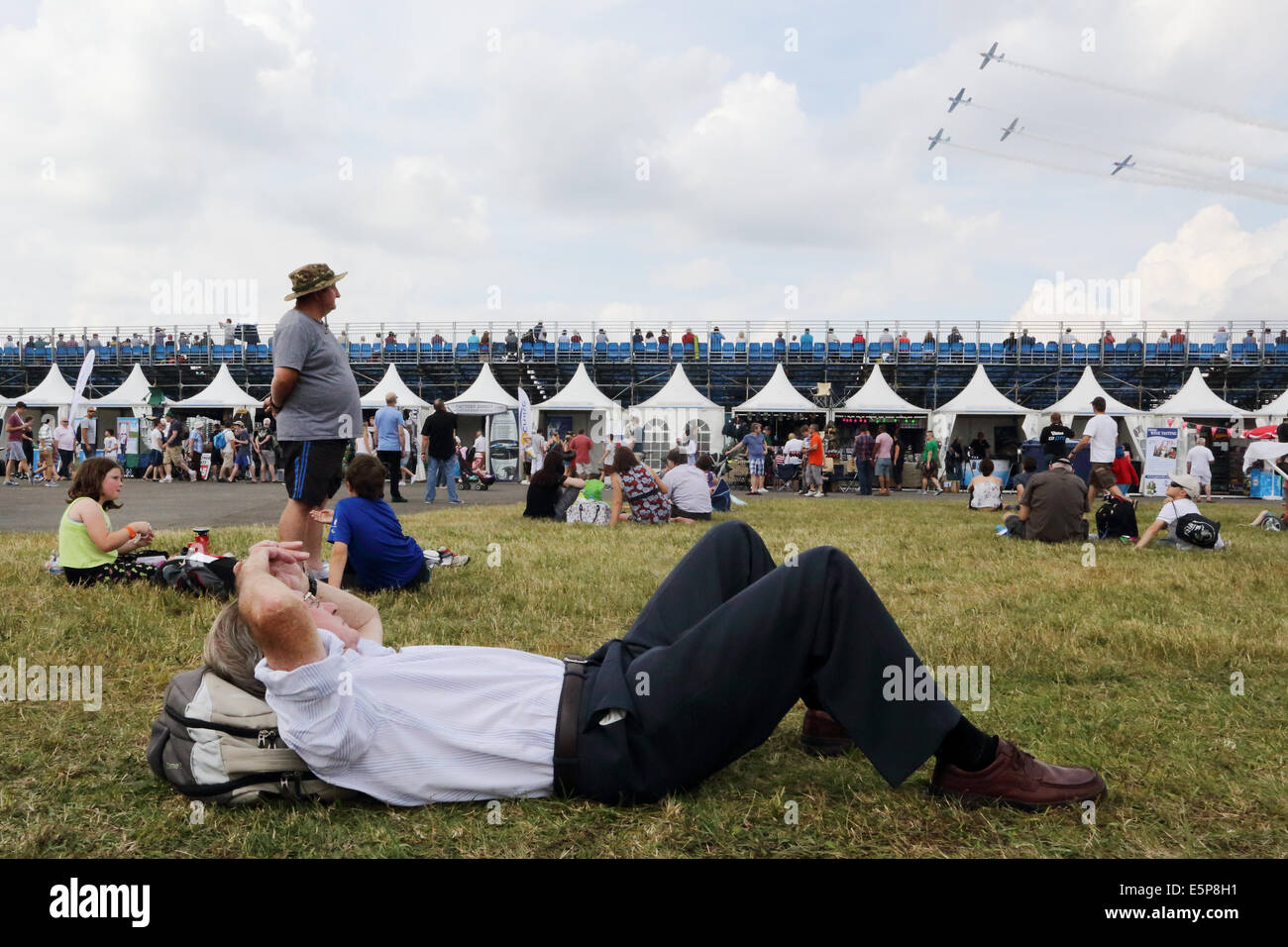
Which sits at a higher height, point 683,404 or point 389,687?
point 683,404

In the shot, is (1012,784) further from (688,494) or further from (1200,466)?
(1200,466)

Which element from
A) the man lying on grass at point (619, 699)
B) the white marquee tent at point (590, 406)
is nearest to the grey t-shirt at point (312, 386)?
the man lying on grass at point (619, 699)

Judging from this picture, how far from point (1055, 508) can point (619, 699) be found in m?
→ 8.28

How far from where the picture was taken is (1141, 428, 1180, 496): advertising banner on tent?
19.7 meters

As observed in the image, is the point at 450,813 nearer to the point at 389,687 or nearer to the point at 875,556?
the point at 389,687

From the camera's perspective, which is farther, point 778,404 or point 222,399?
point 222,399

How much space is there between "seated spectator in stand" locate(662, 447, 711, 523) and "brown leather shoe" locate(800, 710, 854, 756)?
8400 mm

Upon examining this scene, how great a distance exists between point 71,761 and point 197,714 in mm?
837

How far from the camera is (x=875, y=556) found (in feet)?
26.2

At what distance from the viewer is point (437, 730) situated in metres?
2.33

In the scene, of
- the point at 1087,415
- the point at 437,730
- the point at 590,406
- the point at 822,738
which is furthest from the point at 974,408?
the point at 437,730

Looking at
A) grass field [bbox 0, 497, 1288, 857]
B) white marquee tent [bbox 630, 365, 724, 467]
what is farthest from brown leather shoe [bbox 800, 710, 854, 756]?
white marquee tent [bbox 630, 365, 724, 467]
